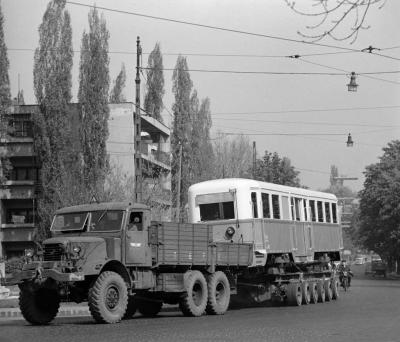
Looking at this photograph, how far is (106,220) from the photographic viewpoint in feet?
64.2

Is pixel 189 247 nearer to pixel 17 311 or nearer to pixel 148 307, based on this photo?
pixel 148 307

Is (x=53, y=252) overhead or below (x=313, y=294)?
overhead

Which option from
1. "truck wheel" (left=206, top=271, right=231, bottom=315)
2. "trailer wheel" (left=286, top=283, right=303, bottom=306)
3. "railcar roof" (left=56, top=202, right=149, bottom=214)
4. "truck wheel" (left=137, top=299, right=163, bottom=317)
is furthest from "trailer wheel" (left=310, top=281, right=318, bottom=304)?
"railcar roof" (left=56, top=202, right=149, bottom=214)

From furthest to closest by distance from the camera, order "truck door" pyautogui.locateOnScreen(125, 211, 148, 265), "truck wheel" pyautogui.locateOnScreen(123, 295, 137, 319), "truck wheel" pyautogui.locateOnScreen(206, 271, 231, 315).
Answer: "truck wheel" pyautogui.locateOnScreen(206, 271, 231, 315)
"truck wheel" pyautogui.locateOnScreen(123, 295, 137, 319)
"truck door" pyautogui.locateOnScreen(125, 211, 148, 265)

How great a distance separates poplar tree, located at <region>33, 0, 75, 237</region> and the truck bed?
2611 cm

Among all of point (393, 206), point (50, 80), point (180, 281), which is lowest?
point (180, 281)

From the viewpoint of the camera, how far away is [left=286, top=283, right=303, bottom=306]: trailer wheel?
26.9 metres

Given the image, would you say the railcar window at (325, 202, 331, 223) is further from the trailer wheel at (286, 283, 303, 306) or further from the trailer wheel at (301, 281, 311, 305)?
the trailer wheel at (286, 283, 303, 306)

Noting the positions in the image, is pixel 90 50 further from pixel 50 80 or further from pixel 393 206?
pixel 393 206

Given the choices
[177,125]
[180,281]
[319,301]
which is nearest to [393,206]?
[177,125]

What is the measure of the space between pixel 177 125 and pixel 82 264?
4732cm

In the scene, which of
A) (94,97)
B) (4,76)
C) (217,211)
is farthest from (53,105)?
(217,211)

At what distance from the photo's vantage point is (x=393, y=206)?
226 ft

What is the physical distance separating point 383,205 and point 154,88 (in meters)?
22.9
